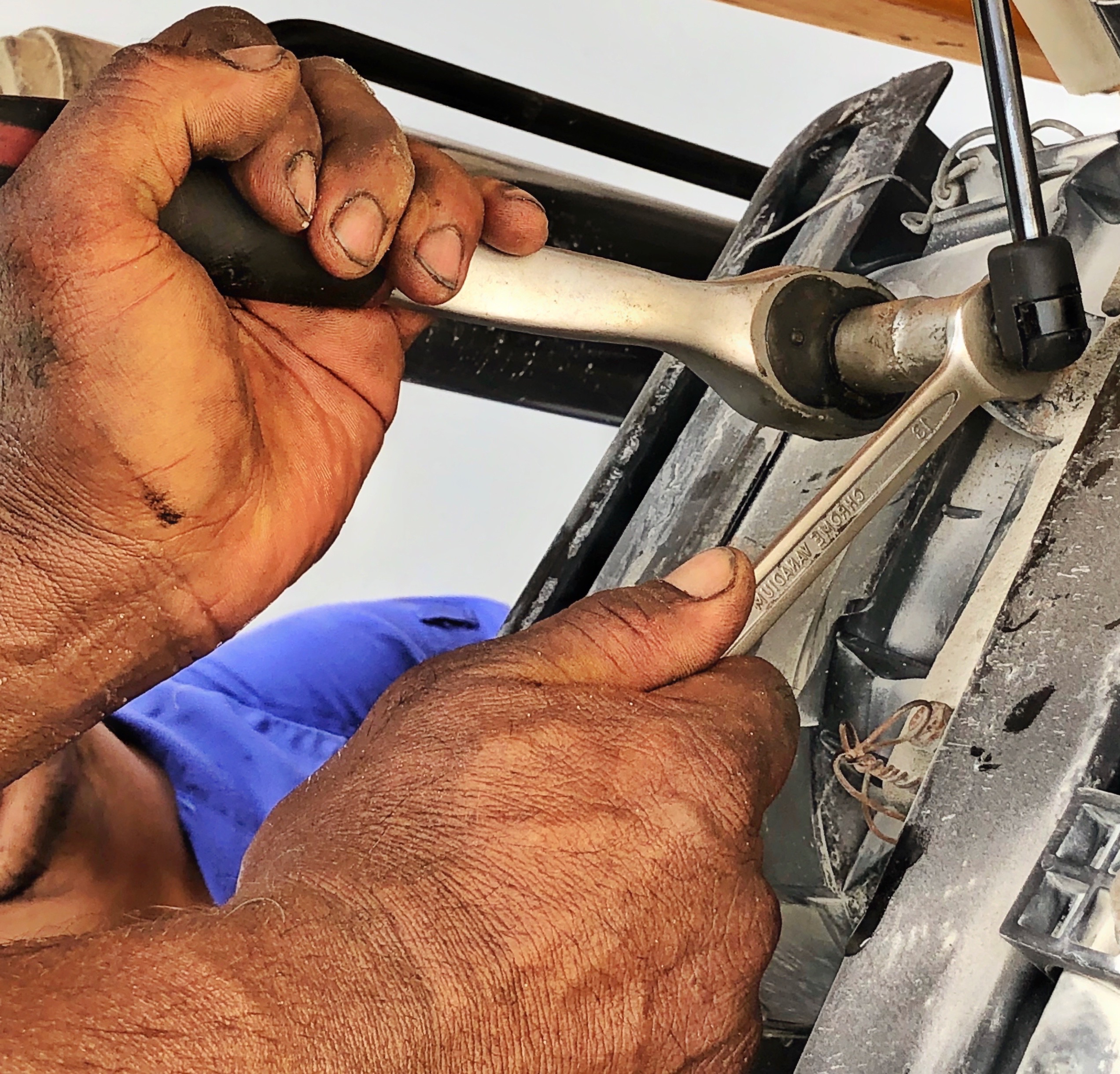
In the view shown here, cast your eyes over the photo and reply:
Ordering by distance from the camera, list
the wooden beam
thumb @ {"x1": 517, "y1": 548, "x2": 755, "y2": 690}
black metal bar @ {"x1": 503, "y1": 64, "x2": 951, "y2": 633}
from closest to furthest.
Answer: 1. thumb @ {"x1": 517, "y1": 548, "x2": 755, "y2": 690}
2. black metal bar @ {"x1": 503, "y1": 64, "x2": 951, "y2": 633}
3. the wooden beam

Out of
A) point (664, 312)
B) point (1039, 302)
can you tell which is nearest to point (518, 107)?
point (664, 312)

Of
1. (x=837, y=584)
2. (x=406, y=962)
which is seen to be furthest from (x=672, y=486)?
(x=406, y=962)

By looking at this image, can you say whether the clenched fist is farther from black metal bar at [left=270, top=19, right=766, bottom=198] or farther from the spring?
black metal bar at [left=270, top=19, right=766, bottom=198]

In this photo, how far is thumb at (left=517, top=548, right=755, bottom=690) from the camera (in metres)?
0.47

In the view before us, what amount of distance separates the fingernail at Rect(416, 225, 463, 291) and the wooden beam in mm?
767

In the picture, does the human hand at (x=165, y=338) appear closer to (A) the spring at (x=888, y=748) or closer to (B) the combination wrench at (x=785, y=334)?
(B) the combination wrench at (x=785, y=334)

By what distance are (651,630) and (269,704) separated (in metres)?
0.71

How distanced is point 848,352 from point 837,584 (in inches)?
5.4

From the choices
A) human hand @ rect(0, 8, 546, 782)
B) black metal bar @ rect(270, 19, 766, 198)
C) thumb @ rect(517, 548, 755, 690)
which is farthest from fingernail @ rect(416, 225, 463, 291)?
black metal bar @ rect(270, 19, 766, 198)

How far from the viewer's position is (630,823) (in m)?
0.43

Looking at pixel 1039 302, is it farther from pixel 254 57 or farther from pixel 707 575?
pixel 254 57

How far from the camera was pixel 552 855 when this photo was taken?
0.42 metres

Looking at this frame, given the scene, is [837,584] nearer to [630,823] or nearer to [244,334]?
[630,823]

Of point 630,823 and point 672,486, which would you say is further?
point 672,486
